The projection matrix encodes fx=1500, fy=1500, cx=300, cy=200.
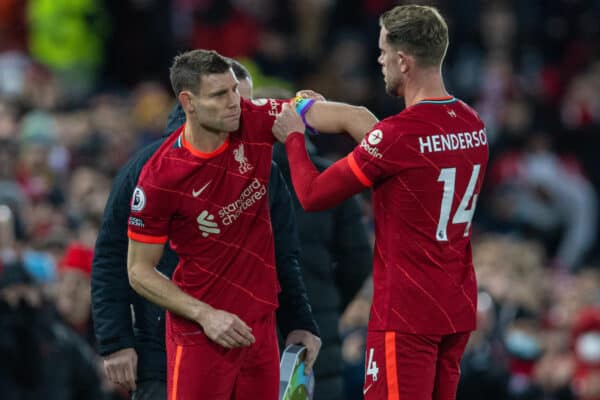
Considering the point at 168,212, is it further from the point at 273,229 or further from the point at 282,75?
the point at 282,75

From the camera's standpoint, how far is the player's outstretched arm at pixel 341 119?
5.80 metres

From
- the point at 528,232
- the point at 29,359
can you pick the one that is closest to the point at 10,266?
the point at 29,359

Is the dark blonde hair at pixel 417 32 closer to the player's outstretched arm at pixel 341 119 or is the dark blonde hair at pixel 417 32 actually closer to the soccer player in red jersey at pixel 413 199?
the soccer player in red jersey at pixel 413 199

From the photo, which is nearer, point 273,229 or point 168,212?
point 168,212

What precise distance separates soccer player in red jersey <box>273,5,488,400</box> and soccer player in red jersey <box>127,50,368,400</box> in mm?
248

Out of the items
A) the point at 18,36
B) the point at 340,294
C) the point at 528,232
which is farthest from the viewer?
the point at 18,36

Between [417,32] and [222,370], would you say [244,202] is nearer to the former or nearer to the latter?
[222,370]

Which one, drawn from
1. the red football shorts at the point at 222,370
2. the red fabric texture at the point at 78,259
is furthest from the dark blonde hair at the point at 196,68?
the red fabric texture at the point at 78,259

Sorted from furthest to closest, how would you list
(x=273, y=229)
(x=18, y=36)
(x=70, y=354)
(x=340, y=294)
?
1. (x=18, y=36)
2. (x=70, y=354)
3. (x=340, y=294)
4. (x=273, y=229)

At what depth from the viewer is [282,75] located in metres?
16.2

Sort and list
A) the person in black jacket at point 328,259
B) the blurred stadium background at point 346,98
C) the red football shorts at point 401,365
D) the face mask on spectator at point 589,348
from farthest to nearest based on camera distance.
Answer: the blurred stadium background at point 346,98, the face mask on spectator at point 589,348, the person in black jacket at point 328,259, the red football shorts at point 401,365

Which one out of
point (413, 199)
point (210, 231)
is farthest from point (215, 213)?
point (413, 199)

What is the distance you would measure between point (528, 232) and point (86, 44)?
198 inches

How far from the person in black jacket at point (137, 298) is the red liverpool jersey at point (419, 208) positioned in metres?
0.68
